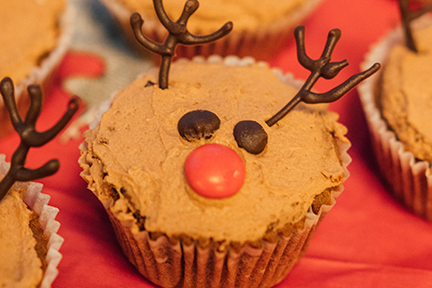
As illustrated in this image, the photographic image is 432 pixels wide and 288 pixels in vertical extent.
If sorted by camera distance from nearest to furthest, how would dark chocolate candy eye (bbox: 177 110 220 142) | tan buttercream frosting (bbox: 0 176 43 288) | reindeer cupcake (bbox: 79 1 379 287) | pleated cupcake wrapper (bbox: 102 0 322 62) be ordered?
Answer: tan buttercream frosting (bbox: 0 176 43 288), reindeer cupcake (bbox: 79 1 379 287), dark chocolate candy eye (bbox: 177 110 220 142), pleated cupcake wrapper (bbox: 102 0 322 62)

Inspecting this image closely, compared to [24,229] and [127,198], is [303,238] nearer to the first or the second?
[127,198]

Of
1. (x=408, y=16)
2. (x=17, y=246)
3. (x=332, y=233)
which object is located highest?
(x=408, y=16)

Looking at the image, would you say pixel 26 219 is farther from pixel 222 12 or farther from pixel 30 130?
pixel 222 12

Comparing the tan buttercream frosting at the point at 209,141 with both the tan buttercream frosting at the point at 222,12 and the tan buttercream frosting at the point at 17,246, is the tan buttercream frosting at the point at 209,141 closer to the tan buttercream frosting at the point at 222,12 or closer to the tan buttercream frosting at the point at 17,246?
the tan buttercream frosting at the point at 17,246

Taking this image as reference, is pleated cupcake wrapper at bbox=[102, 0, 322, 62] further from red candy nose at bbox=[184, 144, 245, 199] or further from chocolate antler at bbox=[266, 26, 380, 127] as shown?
red candy nose at bbox=[184, 144, 245, 199]

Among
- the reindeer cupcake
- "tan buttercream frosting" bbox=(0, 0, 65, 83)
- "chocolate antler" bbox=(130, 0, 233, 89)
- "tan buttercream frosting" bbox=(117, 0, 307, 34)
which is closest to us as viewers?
the reindeer cupcake

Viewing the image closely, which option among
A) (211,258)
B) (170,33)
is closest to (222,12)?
(170,33)

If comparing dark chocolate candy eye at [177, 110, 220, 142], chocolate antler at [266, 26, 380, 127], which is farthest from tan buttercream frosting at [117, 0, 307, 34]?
dark chocolate candy eye at [177, 110, 220, 142]
